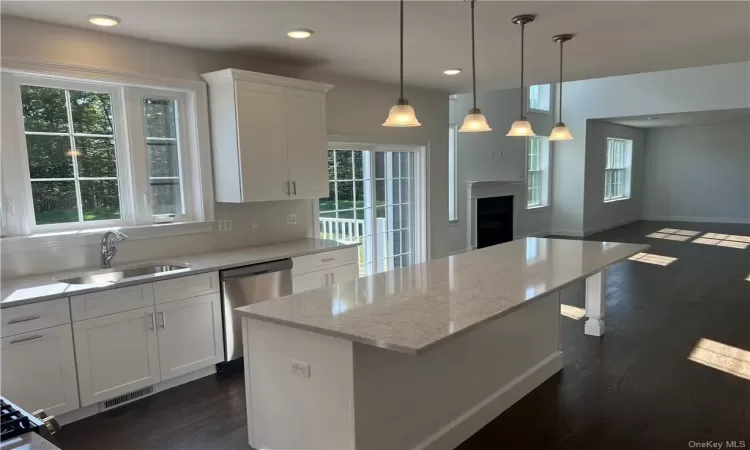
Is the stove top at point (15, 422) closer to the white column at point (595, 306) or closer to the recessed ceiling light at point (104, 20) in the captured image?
the recessed ceiling light at point (104, 20)

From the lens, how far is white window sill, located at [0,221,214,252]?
120 inches

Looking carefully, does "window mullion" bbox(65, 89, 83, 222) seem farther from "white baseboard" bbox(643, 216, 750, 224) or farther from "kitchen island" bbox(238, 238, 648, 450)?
"white baseboard" bbox(643, 216, 750, 224)

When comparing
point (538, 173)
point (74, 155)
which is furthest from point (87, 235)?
point (538, 173)

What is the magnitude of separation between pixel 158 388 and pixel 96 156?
166 centimetres

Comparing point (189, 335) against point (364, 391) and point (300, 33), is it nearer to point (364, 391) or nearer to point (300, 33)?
point (364, 391)

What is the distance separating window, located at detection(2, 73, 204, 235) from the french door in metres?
1.64

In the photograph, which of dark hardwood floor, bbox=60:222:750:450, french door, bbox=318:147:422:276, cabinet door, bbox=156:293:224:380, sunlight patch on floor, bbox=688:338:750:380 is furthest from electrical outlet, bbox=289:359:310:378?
sunlight patch on floor, bbox=688:338:750:380

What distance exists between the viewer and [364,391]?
6.73 feet

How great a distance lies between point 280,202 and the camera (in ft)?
14.9

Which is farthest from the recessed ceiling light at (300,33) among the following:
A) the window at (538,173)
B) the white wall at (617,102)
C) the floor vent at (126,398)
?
the white wall at (617,102)

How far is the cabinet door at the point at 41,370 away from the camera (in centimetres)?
256

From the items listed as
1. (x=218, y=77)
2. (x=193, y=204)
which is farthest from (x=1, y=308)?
(x=218, y=77)

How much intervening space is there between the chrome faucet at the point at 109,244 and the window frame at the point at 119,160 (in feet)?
0.26

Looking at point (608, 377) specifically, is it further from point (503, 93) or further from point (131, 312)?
point (503, 93)
